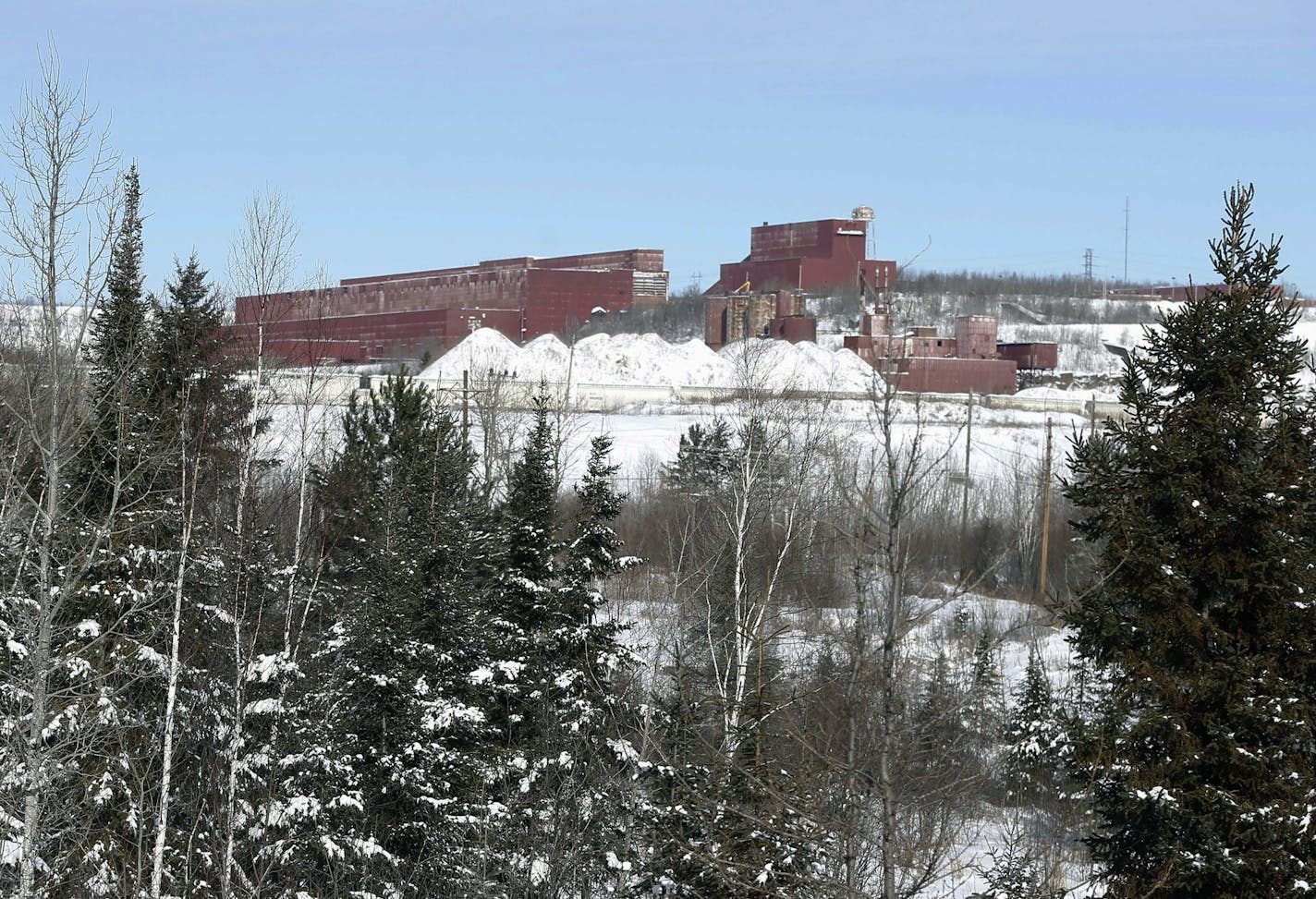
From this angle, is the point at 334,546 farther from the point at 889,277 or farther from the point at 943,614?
the point at 943,614

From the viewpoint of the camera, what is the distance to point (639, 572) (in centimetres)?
4200

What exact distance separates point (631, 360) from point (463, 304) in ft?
51.7

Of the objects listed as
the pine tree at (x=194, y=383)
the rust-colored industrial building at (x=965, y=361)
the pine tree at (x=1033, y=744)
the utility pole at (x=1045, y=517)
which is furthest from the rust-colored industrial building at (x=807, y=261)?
the pine tree at (x=194, y=383)

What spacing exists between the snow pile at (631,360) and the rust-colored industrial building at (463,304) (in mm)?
4840

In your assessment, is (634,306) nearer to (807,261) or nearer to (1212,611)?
(807,261)

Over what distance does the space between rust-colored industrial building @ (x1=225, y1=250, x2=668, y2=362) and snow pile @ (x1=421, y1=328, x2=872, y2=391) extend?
15.9 feet

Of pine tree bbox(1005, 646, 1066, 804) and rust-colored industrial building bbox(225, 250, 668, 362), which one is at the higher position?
rust-colored industrial building bbox(225, 250, 668, 362)

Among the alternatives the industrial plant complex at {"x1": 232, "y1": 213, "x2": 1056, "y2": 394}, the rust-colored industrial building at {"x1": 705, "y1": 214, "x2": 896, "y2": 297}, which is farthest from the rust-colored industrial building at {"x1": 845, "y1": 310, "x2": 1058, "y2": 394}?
the rust-colored industrial building at {"x1": 705, "y1": 214, "x2": 896, "y2": 297}

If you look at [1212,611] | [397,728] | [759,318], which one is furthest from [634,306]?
[1212,611]

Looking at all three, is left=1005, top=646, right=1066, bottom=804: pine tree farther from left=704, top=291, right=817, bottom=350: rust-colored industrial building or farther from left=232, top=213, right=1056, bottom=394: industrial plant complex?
left=704, top=291, right=817, bottom=350: rust-colored industrial building

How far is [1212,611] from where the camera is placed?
486 inches

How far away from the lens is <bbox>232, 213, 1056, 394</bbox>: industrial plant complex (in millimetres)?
78062

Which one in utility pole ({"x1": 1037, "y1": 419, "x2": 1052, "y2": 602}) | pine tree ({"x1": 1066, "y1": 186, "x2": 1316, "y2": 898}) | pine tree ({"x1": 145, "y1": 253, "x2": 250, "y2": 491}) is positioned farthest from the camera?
utility pole ({"x1": 1037, "y1": 419, "x2": 1052, "y2": 602})

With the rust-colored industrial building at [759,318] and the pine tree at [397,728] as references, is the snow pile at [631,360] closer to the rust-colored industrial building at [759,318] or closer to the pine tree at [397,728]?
the rust-colored industrial building at [759,318]
